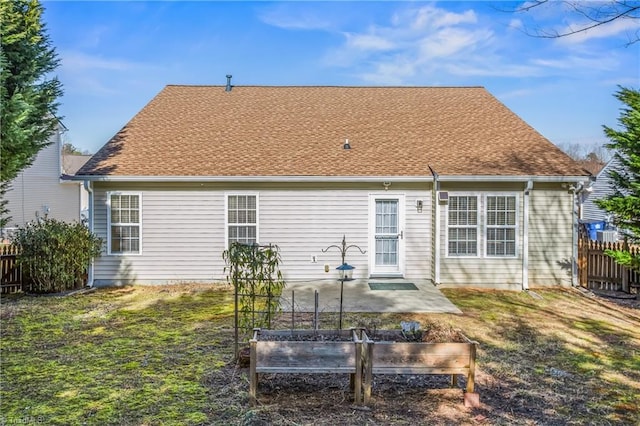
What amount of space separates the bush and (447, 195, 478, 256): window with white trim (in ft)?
28.1

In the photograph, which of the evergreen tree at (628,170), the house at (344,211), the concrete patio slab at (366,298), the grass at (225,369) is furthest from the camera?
the house at (344,211)

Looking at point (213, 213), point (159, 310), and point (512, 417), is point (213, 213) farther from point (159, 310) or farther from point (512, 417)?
point (512, 417)

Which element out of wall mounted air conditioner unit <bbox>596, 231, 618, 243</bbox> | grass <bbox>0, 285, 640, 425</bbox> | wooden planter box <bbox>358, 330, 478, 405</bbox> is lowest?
grass <bbox>0, 285, 640, 425</bbox>

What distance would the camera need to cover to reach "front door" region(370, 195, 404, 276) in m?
10.7

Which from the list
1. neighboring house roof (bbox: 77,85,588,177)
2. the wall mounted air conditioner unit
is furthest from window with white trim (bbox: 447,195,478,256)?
the wall mounted air conditioner unit

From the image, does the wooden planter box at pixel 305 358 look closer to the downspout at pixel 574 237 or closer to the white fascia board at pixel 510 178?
the white fascia board at pixel 510 178

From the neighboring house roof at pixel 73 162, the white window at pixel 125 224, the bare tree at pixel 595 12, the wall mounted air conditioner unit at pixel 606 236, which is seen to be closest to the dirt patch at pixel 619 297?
the bare tree at pixel 595 12

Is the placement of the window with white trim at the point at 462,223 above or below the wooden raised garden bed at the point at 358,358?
above

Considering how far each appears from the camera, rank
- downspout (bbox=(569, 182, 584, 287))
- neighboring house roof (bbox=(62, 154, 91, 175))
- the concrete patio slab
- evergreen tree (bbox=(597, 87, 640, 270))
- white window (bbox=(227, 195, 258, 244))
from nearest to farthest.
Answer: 1. the concrete patio slab
2. evergreen tree (bbox=(597, 87, 640, 270))
3. downspout (bbox=(569, 182, 584, 287))
4. white window (bbox=(227, 195, 258, 244))
5. neighboring house roof (bbox=(62, 154, 91, 175))

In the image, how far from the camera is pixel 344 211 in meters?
10.6

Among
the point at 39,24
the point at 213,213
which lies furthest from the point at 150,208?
the point at 39,24

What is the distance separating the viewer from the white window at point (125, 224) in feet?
34.7

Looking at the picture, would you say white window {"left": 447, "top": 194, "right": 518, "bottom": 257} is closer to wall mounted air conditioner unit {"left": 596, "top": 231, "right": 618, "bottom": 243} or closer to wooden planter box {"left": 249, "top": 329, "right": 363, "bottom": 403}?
wooden planter box {"left": 249, "top": 329, "right": 363, "bottom": 403}

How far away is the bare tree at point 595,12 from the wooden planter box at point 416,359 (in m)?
3.87
